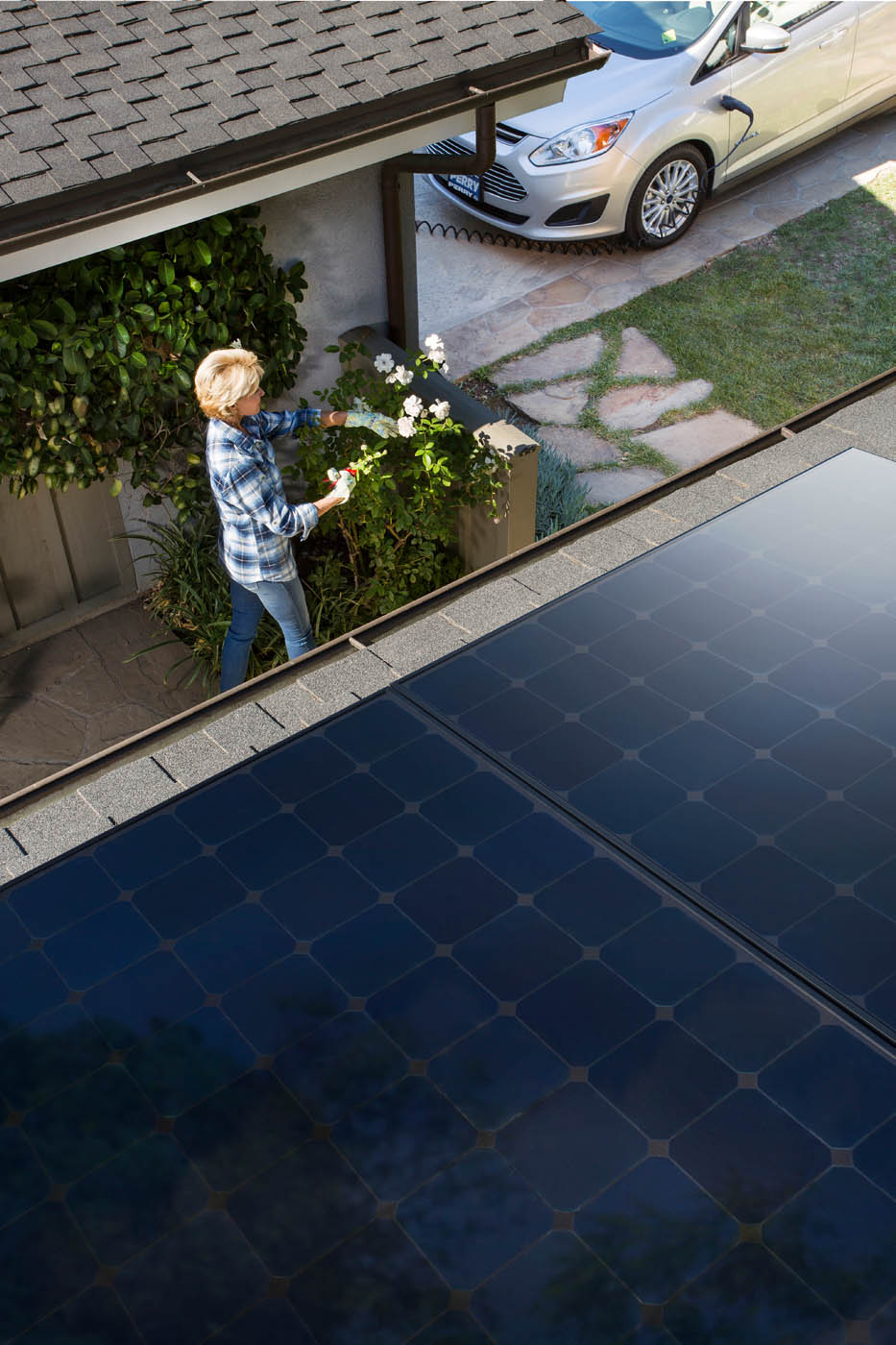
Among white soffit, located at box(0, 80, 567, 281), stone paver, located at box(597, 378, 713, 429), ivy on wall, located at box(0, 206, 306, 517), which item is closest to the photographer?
white soffit, located at box(0, 80, 567, 281)

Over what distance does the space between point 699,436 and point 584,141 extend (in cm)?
312

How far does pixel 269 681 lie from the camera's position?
11.6 feet

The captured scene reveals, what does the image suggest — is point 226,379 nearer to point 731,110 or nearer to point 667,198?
point 667,198

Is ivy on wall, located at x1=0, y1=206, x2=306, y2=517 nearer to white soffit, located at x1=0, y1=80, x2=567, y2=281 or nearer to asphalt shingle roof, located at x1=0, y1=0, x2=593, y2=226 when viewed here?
white soffit, located at x1=0, y1=80, x2=567, y2=281

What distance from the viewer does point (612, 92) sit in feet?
35.3

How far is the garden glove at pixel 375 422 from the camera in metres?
6.37

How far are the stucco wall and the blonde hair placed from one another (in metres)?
1.91

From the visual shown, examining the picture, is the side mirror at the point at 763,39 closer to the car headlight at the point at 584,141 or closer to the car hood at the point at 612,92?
the car hood at the point at 612,92

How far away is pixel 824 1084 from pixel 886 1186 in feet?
0.61

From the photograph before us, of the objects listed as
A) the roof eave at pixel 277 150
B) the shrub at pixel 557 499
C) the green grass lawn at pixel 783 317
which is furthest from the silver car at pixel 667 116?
the roof eave at pixel 277 150

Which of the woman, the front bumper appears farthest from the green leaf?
the front bumper

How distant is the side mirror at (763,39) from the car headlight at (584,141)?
1389 mm

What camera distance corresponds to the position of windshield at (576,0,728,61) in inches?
436

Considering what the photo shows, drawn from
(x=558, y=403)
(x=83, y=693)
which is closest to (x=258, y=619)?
(x=83, y=693)
